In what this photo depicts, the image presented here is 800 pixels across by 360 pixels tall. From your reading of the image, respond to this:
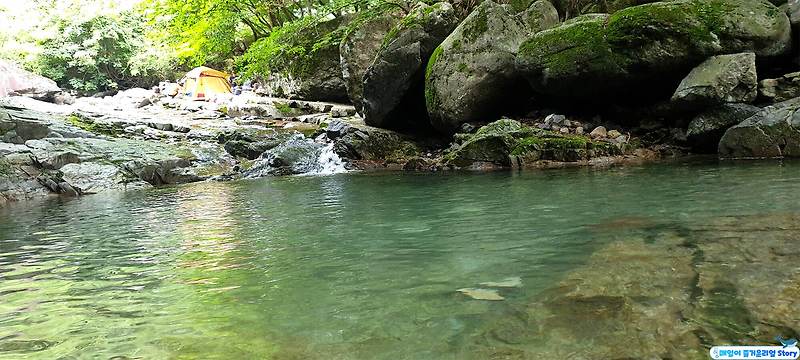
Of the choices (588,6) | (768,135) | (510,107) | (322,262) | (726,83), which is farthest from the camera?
(588,6)

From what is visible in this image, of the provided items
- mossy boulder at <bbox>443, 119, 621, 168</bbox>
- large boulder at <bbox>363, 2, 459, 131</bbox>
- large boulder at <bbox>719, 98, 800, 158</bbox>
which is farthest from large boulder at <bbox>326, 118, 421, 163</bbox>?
large boulder at <bbox>719, 98, 800, 158</bbox>

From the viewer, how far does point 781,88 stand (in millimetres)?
9398

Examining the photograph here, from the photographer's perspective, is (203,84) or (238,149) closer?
(238,149)

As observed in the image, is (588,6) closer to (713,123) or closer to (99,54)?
(713,123)

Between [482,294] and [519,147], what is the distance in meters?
8.60

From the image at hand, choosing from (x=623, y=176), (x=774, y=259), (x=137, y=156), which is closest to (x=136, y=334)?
(x=774, y=259)

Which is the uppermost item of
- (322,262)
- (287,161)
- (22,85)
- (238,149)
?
(22,85)

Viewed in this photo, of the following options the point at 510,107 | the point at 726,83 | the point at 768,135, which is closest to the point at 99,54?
the point at 510,107

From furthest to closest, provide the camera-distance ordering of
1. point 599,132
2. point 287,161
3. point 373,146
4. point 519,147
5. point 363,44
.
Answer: point 363,44 → point 287,161 → point 373,146 → point 599,132 → point 519,147

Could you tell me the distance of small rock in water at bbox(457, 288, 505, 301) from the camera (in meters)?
2.62

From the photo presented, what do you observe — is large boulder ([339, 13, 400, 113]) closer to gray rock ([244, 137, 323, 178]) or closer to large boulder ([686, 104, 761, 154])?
gray rock ([244, 137, 323, 178])

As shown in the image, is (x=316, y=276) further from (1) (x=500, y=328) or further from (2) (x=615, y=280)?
(2) (x=615, y=280)

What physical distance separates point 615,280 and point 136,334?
243cm

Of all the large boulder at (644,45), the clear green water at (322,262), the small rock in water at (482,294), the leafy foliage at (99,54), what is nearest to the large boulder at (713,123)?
the large boulder at (644,45)
